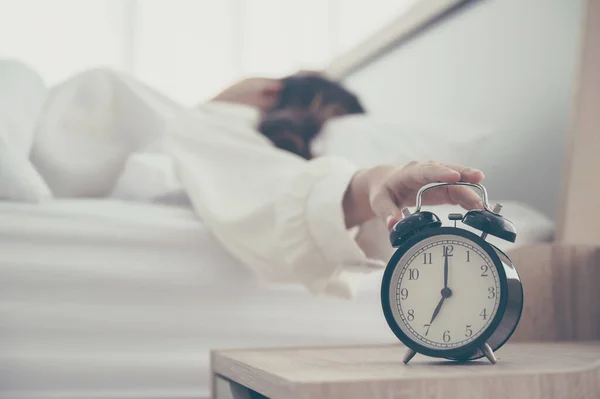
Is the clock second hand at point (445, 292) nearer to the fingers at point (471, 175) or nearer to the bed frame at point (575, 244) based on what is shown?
the fingers at point (471, 175)

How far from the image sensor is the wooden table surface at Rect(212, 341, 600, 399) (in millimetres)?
498


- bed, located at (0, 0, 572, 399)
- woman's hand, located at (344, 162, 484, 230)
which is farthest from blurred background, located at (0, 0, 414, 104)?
woman's hand, located at (344, 162, 484, 230)

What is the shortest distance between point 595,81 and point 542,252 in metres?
0.43

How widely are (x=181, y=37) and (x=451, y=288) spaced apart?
2413 millimetres

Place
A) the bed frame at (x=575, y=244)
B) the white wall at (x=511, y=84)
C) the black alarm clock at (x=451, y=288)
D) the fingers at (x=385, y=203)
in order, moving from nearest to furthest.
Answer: the black alarm clock at (x=451, y=288), the fingers at (x=385, y=203), the bed frame at (x=575, y=244), the white wall at (x=511, y=84)

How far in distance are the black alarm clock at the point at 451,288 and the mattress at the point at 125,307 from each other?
532 mm

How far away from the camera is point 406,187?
0.73 meters

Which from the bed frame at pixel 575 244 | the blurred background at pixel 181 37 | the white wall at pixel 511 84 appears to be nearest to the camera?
the bed frame at pixel 575 244

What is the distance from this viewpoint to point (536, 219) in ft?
4.19

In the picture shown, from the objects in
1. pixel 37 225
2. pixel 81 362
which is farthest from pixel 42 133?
pixel 81 362

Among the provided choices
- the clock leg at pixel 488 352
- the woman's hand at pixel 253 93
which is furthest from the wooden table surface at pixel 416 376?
the woman's hand at pixel 253 93

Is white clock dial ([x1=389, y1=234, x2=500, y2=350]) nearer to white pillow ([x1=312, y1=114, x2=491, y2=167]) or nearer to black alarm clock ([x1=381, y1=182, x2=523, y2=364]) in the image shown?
black alarm clock ([x1=381, y1=182, x2=523, y2=364])

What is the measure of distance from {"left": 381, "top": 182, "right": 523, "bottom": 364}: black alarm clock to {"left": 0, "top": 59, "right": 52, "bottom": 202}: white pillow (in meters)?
0.73

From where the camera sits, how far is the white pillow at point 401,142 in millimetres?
1427
